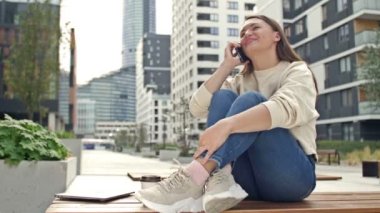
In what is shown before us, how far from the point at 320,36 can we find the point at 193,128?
109ft

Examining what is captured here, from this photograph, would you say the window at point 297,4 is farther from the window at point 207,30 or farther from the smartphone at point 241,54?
the smartphone at point 241,54

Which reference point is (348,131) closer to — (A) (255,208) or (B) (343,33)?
(B) (343,33)

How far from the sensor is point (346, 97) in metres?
31.2

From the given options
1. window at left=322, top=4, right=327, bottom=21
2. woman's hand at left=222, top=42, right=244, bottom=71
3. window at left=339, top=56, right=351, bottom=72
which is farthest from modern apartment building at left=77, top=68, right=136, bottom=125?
woman's hand at left=222, top=42, right=244, bottom=71

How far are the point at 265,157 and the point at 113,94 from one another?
18533 cm

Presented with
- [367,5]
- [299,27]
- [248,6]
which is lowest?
[367,5]

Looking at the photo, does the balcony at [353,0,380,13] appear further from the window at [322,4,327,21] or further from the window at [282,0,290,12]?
the window at [282,0,290,12]

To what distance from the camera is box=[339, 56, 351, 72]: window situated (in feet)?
101

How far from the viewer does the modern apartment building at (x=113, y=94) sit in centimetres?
17488

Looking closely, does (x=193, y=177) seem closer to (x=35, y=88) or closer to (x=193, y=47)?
(x=35, y=88)

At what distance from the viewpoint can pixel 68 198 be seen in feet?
7.50

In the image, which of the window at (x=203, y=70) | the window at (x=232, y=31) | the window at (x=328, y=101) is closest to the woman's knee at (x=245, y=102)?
the window at (x=328, y=101)

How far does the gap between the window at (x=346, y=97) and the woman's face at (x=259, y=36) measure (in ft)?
97.3

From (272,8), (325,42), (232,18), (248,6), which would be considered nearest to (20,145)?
(325,42)
